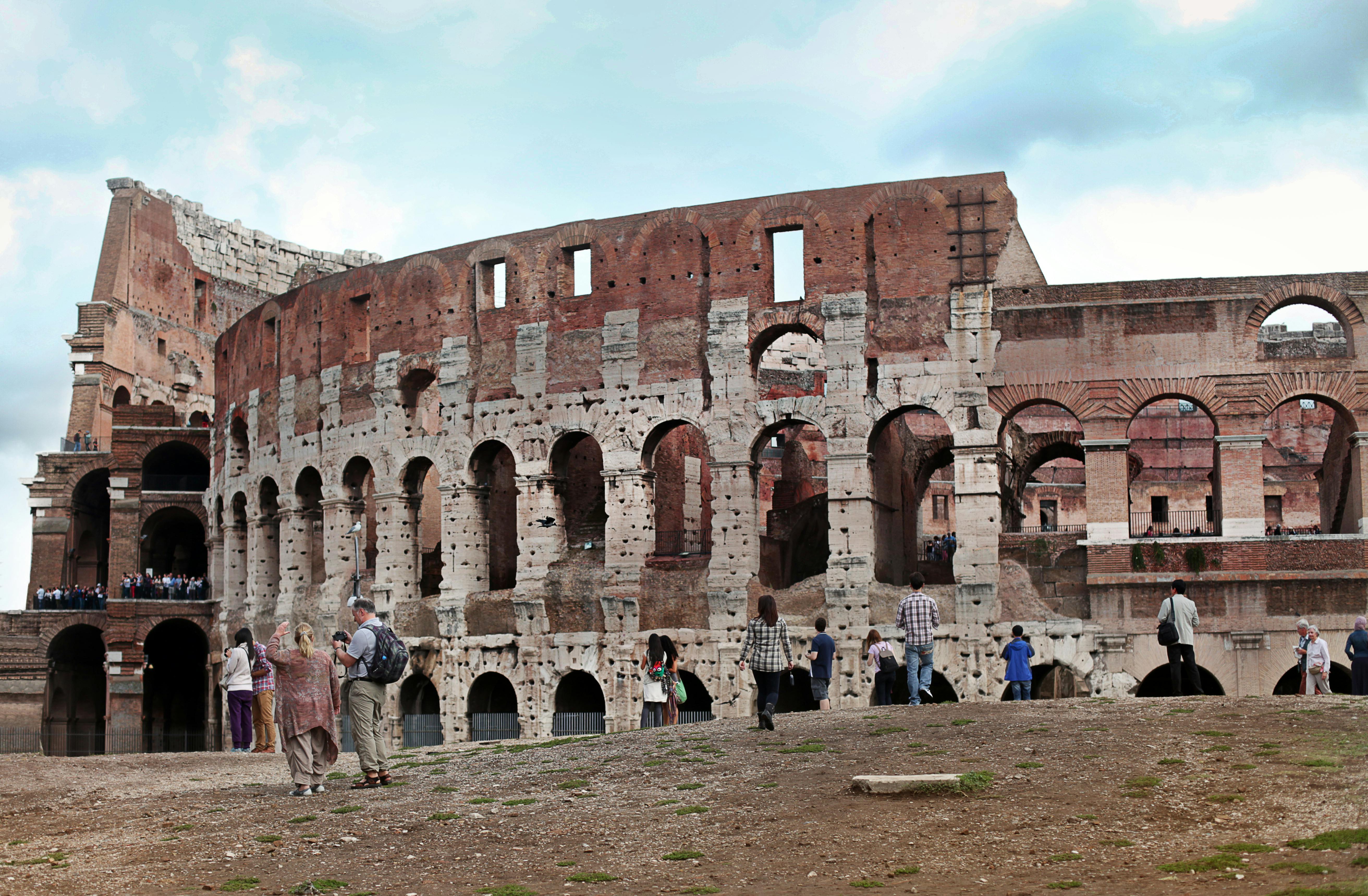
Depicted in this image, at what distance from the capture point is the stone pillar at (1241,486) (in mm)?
22875

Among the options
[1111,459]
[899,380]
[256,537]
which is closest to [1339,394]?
[1111,459]

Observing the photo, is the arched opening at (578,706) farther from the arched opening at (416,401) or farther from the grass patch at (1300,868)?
the grass patch at (1300,868)

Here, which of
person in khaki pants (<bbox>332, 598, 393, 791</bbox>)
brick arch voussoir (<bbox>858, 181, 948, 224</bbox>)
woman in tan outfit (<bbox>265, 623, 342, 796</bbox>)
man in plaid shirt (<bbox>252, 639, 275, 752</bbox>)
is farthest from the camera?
brick arch voussoir (<bbox>858, 181, 948, 224</bbox>)

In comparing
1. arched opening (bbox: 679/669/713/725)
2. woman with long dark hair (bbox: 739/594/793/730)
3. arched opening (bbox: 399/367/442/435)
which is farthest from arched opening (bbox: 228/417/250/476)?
woman with long dark hair (bbox: 739/594/793/730)

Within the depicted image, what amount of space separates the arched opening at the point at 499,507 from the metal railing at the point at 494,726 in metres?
2.40

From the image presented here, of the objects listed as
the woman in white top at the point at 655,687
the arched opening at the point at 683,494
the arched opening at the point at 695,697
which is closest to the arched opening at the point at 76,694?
the arched opening at the point at 683,494

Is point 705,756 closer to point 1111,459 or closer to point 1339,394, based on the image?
point 1111,459

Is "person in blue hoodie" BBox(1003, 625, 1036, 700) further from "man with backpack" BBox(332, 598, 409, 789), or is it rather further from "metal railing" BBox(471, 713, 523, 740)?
"metal railing" BBox(471, 713, 523, 740)

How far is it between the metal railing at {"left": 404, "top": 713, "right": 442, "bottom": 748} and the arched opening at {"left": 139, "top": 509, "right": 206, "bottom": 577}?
15735mm

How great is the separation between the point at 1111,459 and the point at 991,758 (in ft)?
41.8

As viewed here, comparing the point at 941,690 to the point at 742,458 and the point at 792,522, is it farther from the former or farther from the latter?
the point at 792,522

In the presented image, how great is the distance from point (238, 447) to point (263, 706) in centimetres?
1840

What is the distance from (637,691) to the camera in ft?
82.2

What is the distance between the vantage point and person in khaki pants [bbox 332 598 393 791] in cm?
1222
